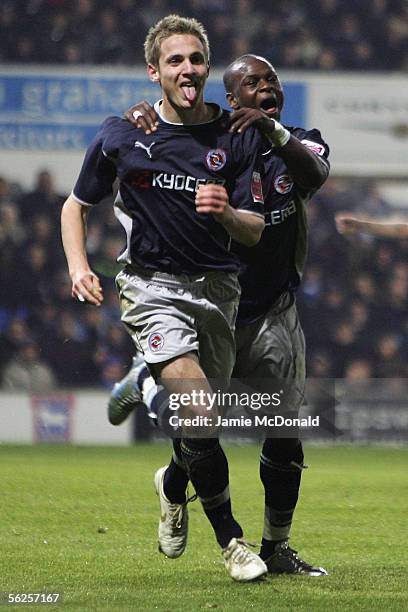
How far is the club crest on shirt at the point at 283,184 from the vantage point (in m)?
5.48

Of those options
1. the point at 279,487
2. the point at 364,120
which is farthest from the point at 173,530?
the point at 364,120

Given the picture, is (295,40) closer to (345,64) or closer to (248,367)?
(345,64)

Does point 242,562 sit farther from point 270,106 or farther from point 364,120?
point 364,120

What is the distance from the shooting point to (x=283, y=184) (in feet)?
18.0

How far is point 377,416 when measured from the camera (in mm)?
14469

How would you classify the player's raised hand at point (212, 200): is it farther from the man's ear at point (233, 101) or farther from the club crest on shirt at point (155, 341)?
the man's ear at point (233, 101)

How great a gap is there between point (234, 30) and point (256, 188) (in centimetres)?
1250

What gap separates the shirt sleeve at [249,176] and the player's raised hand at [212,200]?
29 centimetres

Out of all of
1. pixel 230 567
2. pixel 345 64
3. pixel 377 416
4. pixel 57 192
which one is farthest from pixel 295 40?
Answer: pixel 230 567

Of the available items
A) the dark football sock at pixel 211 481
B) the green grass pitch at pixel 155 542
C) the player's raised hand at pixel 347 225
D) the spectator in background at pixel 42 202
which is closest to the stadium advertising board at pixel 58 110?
the spectator in background at pixel 42 202

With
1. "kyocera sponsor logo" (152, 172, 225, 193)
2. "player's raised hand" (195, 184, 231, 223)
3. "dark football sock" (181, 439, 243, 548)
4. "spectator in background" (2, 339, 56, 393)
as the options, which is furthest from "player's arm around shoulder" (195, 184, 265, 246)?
"spectator in background" (2, 339, 56, 393)

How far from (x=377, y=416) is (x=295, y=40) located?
5.47m

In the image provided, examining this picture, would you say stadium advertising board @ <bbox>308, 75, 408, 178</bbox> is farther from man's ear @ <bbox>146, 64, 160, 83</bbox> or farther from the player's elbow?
the player's elbow

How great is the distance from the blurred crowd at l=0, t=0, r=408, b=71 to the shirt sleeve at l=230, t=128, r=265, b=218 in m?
11.7
